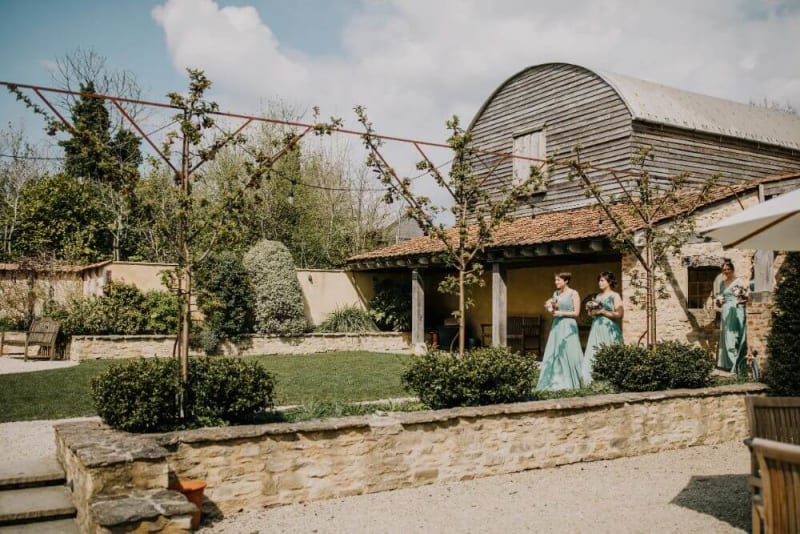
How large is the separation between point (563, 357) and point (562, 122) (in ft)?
28.2

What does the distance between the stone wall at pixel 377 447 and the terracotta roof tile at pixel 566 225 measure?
3.48 meters

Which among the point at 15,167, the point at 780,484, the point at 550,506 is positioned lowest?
the point at 550,506

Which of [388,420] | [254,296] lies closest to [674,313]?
[388,420]

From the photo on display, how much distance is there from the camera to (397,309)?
17.8m

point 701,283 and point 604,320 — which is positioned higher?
point 701,283

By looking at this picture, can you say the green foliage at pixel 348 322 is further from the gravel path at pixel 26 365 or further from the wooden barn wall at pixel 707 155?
the wooden barn wall at pixel 707 155

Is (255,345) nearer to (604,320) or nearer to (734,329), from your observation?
(604,320)

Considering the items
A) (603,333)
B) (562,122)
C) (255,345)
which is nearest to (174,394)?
Result: (603,333)

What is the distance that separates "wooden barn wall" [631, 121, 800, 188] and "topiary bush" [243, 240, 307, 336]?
899 cm

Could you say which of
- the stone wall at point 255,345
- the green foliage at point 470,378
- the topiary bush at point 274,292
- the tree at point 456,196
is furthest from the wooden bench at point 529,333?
the green foliage at point 470,378

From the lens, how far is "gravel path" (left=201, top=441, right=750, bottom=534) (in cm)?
474

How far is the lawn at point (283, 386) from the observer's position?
8.05 meters

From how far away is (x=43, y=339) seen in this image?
13430 mm

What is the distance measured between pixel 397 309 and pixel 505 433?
38.1 feet
